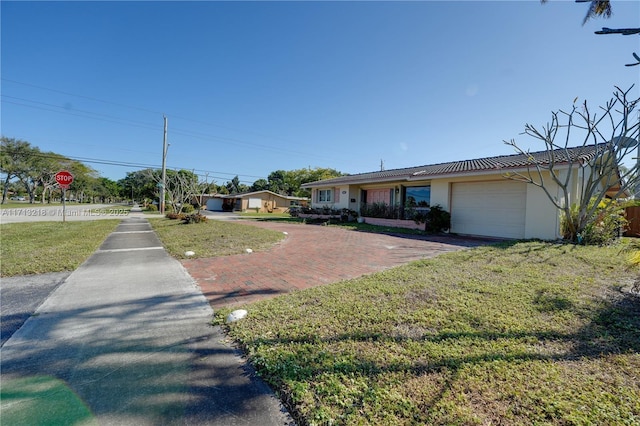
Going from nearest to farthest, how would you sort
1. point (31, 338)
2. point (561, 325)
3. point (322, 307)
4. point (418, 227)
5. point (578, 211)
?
point (31, 338) → point (561, 325) → point (322, 307) → point (578, 211) → point (418, 227)

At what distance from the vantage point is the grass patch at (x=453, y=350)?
1864mm

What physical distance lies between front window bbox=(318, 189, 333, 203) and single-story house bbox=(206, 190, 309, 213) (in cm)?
1596

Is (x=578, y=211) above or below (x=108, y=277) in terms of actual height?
above

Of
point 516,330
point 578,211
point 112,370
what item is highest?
point 578,211

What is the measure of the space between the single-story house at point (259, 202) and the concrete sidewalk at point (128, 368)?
117 feet

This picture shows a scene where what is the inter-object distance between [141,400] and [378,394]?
5.77ft

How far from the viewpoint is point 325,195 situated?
22.9 m

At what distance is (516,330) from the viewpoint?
2.91 meters

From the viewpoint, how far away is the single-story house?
42688mm

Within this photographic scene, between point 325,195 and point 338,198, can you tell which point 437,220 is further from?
point 325,195

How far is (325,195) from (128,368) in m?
20.9

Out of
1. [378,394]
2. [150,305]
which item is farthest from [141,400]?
[150,305]

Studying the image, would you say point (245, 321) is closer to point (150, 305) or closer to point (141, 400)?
point (141, 400)

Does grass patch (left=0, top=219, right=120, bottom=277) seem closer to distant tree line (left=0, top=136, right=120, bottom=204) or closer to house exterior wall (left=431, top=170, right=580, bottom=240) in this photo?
house exterior wall (left=431, top=170, right=580, bottom=240)
